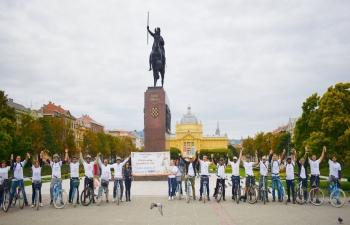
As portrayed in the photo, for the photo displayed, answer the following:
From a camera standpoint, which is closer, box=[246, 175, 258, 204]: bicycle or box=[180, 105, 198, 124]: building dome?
box=[246, 175, 258, 204]: bicycle

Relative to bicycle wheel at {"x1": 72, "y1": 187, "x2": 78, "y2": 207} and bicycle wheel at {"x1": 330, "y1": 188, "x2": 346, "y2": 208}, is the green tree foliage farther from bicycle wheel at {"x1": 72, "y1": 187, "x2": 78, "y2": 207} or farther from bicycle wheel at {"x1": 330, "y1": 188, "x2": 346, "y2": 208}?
bicycle wheel at {"x1": 72, "y1": 187, "x2": 78, "y2": 207}

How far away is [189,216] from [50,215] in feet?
15.8

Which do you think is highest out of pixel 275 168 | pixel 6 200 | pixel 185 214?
pixel 275 168

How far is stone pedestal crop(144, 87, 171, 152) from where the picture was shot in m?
27.7

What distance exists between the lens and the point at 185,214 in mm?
13172

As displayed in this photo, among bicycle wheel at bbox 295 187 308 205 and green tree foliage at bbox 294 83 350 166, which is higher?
green tree foliage at bbox 294 83 350 166

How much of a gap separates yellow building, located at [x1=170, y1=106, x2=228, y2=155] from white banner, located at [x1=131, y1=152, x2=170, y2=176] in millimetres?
109677

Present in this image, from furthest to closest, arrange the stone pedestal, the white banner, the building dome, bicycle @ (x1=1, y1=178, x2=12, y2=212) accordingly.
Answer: the building dome
the stone pedestal
the white banner
bicycle @ (x1=1, y1=178, x2=12, y2=212)

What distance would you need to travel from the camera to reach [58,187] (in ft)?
49.8

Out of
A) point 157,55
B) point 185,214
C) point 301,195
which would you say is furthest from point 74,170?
point 157,55

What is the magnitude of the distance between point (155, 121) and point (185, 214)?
15.0 m

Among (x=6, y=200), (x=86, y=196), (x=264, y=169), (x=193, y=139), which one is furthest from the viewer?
(x=193, y=139)

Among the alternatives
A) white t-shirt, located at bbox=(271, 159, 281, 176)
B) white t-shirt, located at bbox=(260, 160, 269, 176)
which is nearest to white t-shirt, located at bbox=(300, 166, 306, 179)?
white t-shirt, located at bbox=(271, 159, 281, 176)

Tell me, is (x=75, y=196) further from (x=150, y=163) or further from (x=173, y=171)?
(x=150, y=163)
